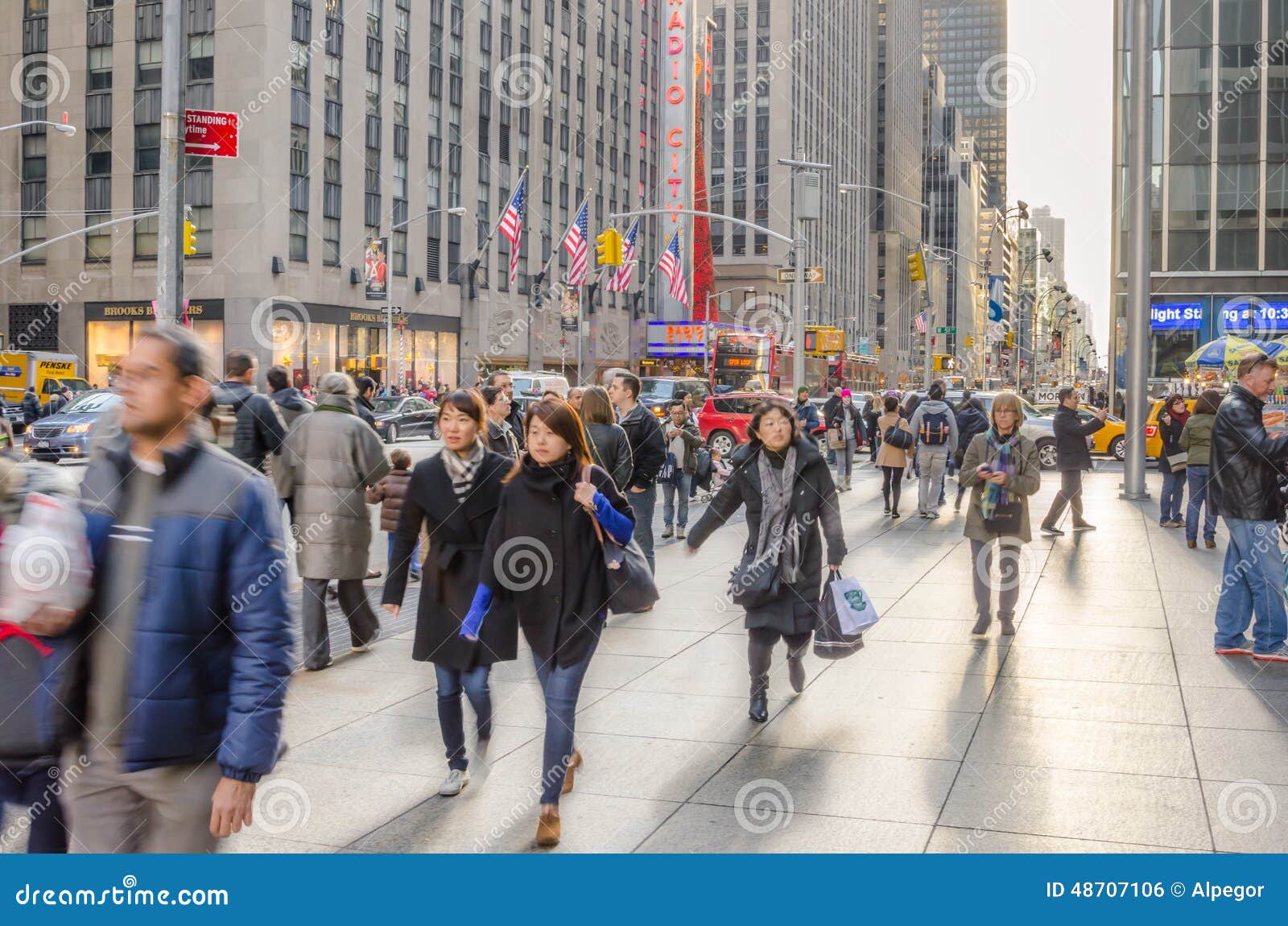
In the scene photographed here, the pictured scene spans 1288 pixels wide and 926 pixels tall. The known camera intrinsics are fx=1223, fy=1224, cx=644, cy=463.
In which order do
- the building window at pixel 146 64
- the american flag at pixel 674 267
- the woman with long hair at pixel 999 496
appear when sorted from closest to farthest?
1. the woman with long hair at pixel 999 496
2. the american flag at pixel 674 267
3. the building window at pixel 146 64

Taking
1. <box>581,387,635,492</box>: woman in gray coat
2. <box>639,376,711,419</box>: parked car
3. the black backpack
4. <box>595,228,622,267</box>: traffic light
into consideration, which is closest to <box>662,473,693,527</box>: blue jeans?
the black backpack

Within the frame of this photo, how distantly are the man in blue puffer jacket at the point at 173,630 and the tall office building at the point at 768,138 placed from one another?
107286mm

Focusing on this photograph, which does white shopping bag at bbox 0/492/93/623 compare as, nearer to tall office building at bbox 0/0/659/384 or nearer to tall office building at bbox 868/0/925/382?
tall office building at bbox 0/0/659/384

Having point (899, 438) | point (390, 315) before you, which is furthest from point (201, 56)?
point (899, 438)

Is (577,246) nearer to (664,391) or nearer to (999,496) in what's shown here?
(664,391)

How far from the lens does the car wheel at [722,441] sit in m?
28.8

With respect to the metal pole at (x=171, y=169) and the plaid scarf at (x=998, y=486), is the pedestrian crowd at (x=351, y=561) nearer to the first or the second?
the plaid scarf at (x=998, y=486)

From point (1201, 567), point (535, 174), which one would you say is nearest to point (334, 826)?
point (1201, 567)

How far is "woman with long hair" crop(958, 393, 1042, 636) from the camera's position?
934 cm

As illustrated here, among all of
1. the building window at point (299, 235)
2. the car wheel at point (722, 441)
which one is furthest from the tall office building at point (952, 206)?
the car wheel at point (722, 441)

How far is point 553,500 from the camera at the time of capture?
5324 mm
